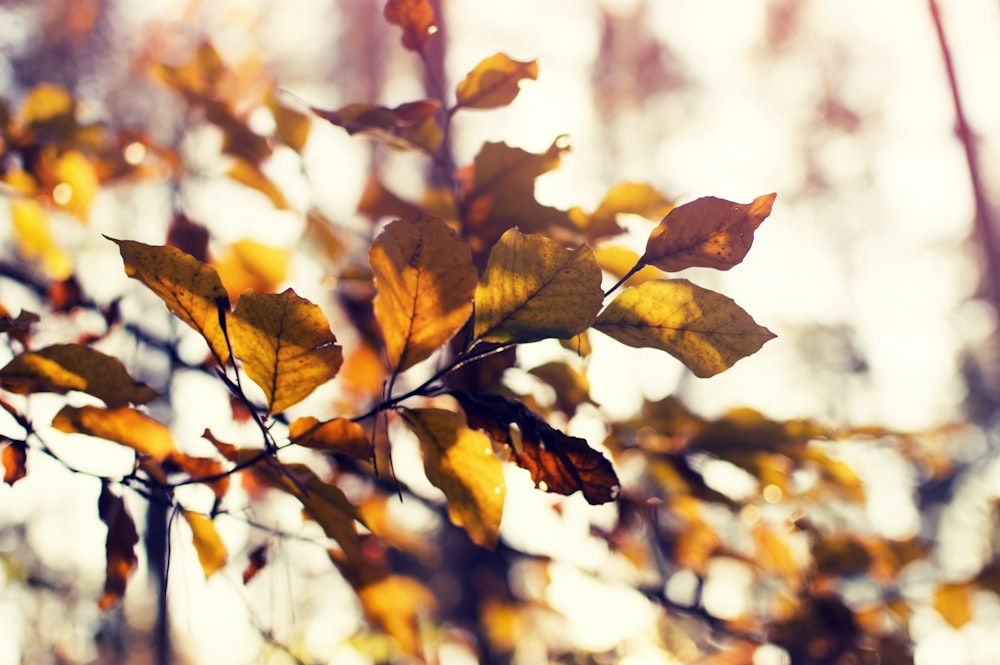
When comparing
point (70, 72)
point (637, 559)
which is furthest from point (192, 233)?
point (70, 72)

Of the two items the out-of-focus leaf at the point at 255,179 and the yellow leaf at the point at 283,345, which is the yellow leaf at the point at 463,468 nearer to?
the yellow leaf at the point at 283,345

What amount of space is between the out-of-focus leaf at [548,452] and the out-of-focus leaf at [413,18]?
1.15ft

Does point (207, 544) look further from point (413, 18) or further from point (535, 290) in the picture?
point (413, 18)

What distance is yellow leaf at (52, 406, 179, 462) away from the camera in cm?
50

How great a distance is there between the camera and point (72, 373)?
462 millimetres

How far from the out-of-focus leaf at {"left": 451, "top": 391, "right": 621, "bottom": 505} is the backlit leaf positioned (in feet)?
0.37

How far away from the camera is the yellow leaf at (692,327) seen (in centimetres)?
39

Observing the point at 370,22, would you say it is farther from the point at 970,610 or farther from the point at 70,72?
the point at 970,610

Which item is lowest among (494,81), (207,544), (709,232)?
(207,544)

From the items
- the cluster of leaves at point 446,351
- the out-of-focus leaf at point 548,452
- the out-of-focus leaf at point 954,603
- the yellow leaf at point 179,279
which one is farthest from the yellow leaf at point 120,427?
the out-of-focus leaf at point 954,603

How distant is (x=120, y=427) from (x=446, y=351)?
275 mm

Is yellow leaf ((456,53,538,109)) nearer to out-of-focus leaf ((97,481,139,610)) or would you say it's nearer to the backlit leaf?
the backlit leaf

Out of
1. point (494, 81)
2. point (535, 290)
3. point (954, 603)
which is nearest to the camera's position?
point (535, 290)

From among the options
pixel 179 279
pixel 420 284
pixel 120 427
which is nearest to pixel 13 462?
pixel 120 427
